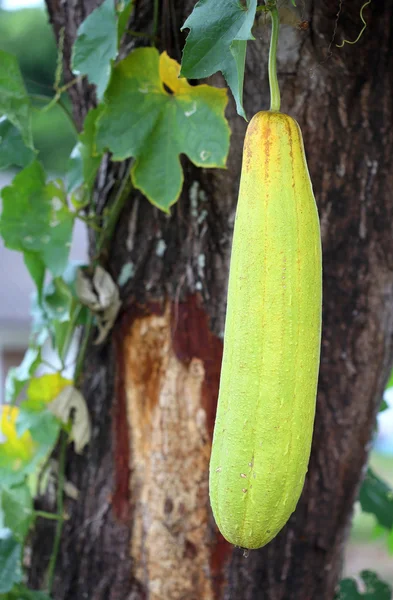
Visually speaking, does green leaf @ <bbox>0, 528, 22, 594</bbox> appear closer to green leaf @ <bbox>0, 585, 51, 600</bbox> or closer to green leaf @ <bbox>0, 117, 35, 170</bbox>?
green leaf @ <bbox>0, 585, 51, 600</bbox>

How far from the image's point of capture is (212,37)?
0.71 m

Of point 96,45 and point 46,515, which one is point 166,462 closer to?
point 46,515

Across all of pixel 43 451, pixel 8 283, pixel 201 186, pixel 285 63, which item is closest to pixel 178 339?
pixel 201 186

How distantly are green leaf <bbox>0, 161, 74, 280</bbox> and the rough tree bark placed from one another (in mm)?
110

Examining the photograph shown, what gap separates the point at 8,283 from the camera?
8688 mm

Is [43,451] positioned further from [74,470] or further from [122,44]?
[122,44]

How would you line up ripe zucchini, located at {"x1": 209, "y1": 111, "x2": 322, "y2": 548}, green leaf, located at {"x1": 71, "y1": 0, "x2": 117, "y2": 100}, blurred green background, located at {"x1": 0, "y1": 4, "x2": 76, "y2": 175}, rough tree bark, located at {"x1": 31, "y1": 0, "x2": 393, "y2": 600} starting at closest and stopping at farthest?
ripe zucchini, located at {"x1": 209, "y1": 111, "x2": 322, "y2": 548} → green leaf, located at {"x1": 71, "y1": 0, "x2": 117, "y2": 100} → rough tree bark, located at {"x1": 31, "y1": 0, "x2": 393, "y2": 600} → blurred green background, located at {"x1": 0, "y1": 4, "x2": 76, "y2": 175}

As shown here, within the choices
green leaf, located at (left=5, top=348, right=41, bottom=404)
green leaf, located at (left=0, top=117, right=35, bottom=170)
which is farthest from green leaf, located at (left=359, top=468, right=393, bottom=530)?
green leaf, located at (left=0, top=117, right=35, bottom=170)

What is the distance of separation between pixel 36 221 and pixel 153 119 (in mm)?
270

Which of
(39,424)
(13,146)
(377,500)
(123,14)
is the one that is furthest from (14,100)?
(377,500)

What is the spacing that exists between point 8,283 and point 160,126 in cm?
792

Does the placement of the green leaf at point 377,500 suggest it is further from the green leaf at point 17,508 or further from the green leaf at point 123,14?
the green leaf at point 123,14

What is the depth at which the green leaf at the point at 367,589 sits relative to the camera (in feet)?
4.71

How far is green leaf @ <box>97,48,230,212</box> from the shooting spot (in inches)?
40.9
